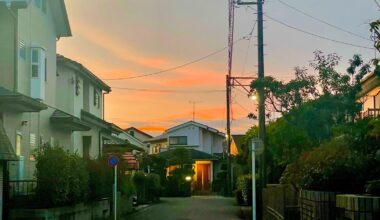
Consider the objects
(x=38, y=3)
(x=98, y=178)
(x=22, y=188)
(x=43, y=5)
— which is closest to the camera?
(x=22, y=188)

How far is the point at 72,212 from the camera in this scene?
2208cm

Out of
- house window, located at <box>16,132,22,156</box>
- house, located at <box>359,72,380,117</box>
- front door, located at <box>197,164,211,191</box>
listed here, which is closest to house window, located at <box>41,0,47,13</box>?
house window, located at <box>16,132,22,156</box>

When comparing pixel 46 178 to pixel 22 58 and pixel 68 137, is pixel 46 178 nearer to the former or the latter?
pixel 22 58

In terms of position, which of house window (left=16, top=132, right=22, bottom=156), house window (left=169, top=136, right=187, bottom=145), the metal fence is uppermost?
house window (left=169, top=136, right=187, bottom=145)

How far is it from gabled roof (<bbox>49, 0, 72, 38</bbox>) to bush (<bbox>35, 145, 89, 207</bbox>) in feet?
29.6

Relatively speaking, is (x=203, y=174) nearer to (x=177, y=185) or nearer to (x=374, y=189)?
(x=177, y=185)

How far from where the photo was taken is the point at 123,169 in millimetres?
32344

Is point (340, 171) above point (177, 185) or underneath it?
above

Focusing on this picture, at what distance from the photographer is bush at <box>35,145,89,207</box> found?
20.4m

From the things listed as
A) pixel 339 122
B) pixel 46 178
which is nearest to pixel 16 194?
pixel 46 178

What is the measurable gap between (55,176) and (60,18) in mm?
10572

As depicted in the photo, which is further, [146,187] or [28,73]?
[146,187]

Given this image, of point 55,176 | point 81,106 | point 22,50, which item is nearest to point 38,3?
point 22,50

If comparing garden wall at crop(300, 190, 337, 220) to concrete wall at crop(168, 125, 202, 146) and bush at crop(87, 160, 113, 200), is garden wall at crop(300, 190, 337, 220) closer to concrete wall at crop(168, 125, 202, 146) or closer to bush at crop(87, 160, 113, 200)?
bush at crop(87, 160, 113, 200)
